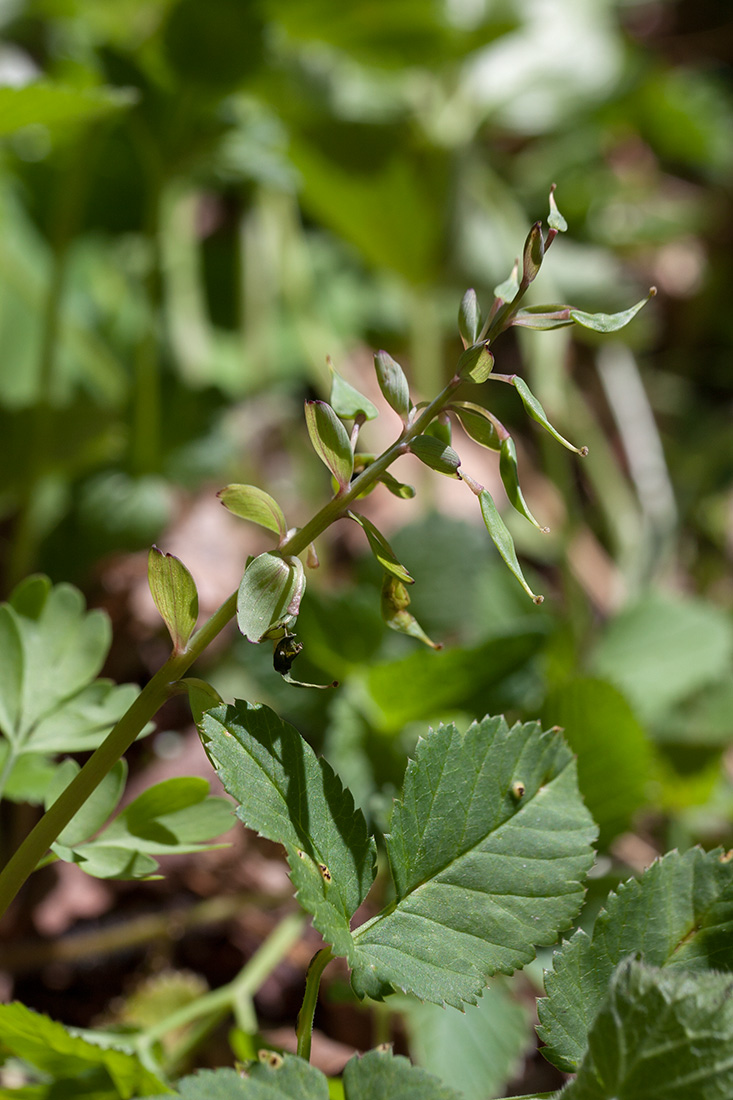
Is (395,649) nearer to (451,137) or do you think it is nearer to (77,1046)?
→ (77,1046)

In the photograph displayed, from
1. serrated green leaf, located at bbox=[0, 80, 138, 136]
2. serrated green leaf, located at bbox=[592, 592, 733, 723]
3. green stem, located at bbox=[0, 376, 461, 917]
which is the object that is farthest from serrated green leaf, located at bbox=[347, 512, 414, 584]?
serrated green leaf, located at bbox=[592, 592, 733, 723]

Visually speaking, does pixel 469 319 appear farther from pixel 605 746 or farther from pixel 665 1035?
pixel 605 746

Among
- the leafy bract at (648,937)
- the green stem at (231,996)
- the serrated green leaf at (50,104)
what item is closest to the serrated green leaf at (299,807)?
the leafy bract at (648,937)

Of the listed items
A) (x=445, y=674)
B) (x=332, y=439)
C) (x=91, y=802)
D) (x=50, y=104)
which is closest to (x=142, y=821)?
(x=91, y=802)

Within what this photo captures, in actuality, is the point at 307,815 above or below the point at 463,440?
above

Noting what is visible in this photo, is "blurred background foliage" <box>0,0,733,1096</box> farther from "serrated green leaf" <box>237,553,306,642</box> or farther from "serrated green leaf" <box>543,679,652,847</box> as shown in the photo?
"serrated green leaf" <box>237,553,306,642</box>

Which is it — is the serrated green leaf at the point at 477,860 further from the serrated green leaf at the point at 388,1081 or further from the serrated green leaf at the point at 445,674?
the serrated green leaf at the point at 445,674

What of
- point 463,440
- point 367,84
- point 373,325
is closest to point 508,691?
point 463,440
